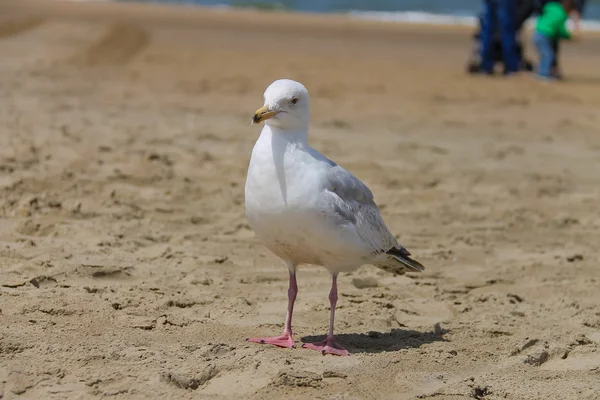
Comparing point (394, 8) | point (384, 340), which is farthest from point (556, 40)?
point (394, 8)

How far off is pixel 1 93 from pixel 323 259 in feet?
24.7

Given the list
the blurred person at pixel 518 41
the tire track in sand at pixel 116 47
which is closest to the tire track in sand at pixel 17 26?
the tire track in sand at pixel 116 47

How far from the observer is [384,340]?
504cm

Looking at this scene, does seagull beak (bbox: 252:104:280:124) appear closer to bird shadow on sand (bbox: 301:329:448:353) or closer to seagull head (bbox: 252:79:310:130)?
seagull head (bbox: 252:79:310:130)

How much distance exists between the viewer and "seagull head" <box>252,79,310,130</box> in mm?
4645

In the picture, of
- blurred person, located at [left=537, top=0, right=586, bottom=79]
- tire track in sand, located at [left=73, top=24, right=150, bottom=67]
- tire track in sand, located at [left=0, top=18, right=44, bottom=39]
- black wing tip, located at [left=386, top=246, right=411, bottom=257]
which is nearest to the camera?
black wing tip, located at [left=386, top=246, right=411, bottom=257]

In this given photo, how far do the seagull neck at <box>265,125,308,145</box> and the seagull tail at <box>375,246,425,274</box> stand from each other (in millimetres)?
813

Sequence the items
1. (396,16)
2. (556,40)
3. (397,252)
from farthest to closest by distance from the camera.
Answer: (396,16) → (556,40) → (397,252)

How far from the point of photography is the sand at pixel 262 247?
4.39 m

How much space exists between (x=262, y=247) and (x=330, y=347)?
6.58ft

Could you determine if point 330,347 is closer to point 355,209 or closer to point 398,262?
point 355,209

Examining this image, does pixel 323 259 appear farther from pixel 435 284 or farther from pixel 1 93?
pixel 1 93

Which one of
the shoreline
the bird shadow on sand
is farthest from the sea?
the bird shadow on sand

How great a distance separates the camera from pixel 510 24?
15.9 metres
